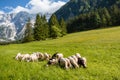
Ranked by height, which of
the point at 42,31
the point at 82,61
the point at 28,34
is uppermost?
the point at 42,31

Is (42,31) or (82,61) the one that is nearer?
(82,61)

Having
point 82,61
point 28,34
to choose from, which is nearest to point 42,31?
point 28,34

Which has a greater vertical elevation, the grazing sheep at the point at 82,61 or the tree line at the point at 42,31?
the tree line at the point at 42,31

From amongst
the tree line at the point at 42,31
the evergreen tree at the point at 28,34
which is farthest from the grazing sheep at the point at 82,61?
the evergreen tree at the point at 28,34

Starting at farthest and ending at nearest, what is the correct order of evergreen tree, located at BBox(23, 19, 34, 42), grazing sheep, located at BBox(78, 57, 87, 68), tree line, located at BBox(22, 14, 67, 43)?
evergreen tree, located at BBox(23, 19, 34, 42), tree line, located at BBox(22, 14, 67, 43), grazing sheep, located at BBox(78, 57, 87, 68)

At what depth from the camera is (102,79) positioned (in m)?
15.3

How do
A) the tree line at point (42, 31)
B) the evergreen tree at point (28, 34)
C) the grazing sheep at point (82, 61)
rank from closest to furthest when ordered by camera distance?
the grazing sheep at point (82, 61) → the tree line at point (42, 31) → the evergreen tree at point (28, 34)

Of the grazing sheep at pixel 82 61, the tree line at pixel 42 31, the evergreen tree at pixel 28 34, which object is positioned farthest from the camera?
the evergreen tree at pixel 28 34

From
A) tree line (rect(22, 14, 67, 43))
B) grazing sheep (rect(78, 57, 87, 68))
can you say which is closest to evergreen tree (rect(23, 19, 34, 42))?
tree line (rect(22, 14, 67, 43))

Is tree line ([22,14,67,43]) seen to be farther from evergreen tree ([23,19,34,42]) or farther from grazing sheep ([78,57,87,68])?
grazing sheep ([78,57,87,68])

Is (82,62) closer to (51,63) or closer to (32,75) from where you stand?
(51,63)

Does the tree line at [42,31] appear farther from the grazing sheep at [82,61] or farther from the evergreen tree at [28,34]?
the grazing sheep at [82,61]

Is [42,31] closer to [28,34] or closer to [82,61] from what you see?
[28,34]

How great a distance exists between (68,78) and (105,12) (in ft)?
499
